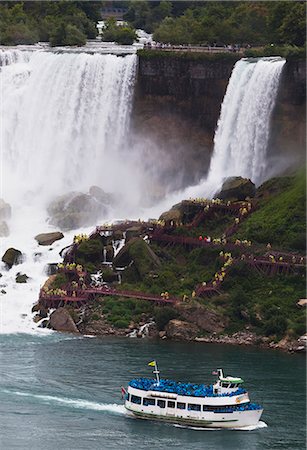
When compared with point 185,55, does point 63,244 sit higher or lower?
lower

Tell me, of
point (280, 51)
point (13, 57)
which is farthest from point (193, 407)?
point (13, 57)

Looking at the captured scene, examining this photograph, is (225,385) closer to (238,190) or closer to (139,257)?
(139,257)

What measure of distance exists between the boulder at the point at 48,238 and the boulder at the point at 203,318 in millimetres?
18289

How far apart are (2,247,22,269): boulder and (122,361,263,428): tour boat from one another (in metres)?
31.6

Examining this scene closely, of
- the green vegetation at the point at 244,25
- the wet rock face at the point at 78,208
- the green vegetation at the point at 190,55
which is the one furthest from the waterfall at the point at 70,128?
the green vegetation at the point at 244,25

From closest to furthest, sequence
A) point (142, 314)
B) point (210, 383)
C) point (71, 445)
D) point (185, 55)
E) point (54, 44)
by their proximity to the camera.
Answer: point (71, 445) < point (210, 383) < point (142, 314) < point (185, 55) < point (54, 44)

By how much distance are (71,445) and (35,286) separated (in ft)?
115

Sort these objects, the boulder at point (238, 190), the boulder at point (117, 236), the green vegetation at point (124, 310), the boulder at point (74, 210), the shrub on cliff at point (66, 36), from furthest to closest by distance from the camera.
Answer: the shrub on cliff at point (66, 36)
the boulder at point (74, 210)
the boulder at point (238, 190)
the boulder at point (117, 236)
the green vegetation at point (124, 310)

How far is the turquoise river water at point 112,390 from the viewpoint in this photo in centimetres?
9894

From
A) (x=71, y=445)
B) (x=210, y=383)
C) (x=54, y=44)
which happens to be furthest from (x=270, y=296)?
(x=54, y=44)

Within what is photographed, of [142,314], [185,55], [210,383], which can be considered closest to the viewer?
[210,383]

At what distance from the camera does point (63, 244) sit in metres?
137

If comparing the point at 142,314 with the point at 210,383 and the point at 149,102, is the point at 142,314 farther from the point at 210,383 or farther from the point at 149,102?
the point at 149,102

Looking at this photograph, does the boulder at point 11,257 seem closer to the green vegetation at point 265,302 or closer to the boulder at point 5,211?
the boulder at point 5,211
